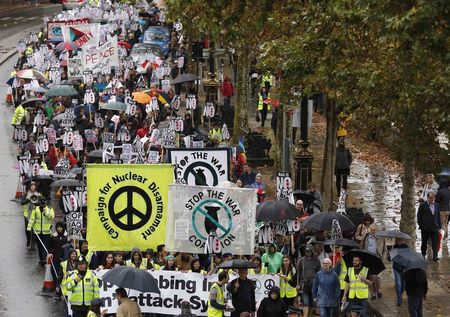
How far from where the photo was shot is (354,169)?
1549 inches

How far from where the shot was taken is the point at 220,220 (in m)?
22.7

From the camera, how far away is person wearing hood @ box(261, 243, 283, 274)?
23.6 m

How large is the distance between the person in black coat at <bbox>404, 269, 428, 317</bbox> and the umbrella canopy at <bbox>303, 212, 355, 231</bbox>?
1.91 metres

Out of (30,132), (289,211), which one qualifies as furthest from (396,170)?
(289,211)

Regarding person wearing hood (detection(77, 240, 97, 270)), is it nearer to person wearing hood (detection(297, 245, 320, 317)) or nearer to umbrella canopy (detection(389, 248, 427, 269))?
person wearing hood (detection(297, 245, 320, 317))

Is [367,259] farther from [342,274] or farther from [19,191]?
[19,191]

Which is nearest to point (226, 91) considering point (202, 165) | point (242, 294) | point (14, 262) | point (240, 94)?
point (240, 94)

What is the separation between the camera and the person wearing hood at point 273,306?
2159cm

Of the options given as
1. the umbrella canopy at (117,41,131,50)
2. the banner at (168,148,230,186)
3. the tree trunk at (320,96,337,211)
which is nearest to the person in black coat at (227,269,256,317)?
the banner at (168,148,230,186)

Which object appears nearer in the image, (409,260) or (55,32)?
(409,260)

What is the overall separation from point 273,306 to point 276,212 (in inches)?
147

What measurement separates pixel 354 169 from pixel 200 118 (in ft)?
25.1

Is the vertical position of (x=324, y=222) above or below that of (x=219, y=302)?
above

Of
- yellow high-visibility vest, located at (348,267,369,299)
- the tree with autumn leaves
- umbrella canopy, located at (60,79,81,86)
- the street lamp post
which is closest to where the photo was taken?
the tree with autumn leaves
